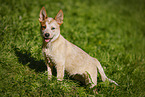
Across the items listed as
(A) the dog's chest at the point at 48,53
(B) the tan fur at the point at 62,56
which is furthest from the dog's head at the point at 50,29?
(A) the dog's chest at the point at 48,53

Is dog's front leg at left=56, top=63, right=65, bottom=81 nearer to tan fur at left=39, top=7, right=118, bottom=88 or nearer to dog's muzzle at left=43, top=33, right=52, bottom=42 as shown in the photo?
tan fur at left=39, top=7, right=118, bottom=88

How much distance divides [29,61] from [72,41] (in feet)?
5.46

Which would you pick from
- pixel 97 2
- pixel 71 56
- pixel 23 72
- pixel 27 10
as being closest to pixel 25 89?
pixel 23 72

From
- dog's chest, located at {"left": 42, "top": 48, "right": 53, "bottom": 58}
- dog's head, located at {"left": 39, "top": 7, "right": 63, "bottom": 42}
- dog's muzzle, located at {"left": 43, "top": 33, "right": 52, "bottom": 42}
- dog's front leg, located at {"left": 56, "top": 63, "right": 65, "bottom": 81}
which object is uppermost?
dog's head, located at {"left": 39, "top": 7, "right": 63, "bottom": 42}

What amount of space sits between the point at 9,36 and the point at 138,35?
691 cm

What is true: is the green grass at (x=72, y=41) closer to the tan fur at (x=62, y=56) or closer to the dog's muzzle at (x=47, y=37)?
the tan fur at (x=62, y=56)

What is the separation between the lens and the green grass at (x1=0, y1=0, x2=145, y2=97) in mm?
3445

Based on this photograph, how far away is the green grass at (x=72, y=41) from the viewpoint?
345 cm

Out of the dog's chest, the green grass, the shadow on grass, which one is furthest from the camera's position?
the shadow on grass

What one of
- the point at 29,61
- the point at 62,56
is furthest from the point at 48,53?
the point at 29,61

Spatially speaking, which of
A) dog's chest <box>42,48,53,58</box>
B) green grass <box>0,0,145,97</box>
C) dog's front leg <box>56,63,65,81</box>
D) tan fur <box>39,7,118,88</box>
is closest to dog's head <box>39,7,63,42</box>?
tan fur <box>39,7,118,88</box>

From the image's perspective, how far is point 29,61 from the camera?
4.25 m

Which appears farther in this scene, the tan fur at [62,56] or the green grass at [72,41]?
the tan fur at [62,56]

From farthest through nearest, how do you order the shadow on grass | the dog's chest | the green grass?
1. the shadow on grass
2. the dog's chest
3. the green grass
